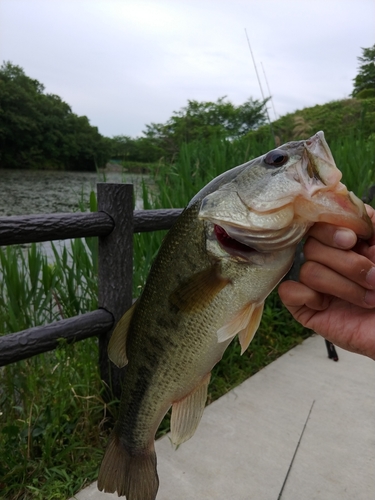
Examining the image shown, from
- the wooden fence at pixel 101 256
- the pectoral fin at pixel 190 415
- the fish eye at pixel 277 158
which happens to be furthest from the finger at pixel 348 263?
the wooden fence at pixel 101 256

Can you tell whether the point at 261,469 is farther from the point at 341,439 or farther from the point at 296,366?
the point at 296,366

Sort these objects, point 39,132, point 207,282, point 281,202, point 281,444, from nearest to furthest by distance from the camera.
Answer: point 281,202 < point 207,282 < point 281,444 < point 39,132

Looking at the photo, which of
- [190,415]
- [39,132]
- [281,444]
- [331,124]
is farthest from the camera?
[39,132]

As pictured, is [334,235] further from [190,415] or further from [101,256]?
[101,256]

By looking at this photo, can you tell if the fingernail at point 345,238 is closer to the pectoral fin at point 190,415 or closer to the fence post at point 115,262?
the pectoral fin at point 190,415

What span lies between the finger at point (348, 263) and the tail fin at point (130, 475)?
0.88 metres

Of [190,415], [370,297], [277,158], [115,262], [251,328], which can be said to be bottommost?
[190,415]

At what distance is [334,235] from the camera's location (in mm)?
1033

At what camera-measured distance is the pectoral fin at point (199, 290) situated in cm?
111

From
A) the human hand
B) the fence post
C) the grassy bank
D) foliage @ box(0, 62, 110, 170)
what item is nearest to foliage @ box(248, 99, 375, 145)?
the grassy bank

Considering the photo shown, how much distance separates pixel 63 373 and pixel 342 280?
5.92 feet

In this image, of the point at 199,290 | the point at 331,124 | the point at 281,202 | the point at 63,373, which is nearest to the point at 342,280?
the point at 281,202

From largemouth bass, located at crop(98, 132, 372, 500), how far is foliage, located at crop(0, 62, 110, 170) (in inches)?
1387

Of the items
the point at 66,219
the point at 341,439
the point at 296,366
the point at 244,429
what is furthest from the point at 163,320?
the point at 296,366
